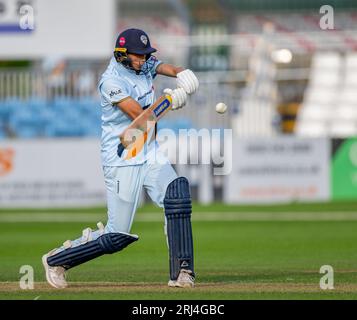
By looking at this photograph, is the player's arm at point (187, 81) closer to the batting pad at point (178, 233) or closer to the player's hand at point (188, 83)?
the player's hand at point (188, 83)

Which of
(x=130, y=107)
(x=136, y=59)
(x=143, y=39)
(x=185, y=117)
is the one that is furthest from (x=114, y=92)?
(x=185, y=117)

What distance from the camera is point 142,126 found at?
9.82m

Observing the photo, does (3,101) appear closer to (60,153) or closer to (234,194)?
(60,153)

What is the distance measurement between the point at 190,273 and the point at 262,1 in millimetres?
31303

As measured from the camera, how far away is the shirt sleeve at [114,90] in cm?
985

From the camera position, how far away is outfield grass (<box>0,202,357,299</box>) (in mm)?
9734

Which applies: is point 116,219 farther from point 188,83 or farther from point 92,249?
point 188,83

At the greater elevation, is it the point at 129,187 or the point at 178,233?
the point at 129,187

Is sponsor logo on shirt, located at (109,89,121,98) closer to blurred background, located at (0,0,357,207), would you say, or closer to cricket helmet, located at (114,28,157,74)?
cricket helmet, located at (114,28,157,74)

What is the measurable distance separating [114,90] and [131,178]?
814mm

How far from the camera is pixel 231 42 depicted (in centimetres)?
2841

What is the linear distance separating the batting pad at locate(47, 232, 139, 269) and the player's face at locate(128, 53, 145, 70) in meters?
1.52

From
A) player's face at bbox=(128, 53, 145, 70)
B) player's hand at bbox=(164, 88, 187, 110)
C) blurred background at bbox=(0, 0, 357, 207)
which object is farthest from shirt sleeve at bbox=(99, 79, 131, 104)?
blurred background at bbox=(0, 0, 357, 207)

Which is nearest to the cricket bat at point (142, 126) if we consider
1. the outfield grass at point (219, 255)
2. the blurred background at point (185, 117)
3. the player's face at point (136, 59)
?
the player's face at point (136, 59)
